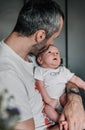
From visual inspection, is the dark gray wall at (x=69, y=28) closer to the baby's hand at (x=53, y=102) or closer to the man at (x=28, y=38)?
the baby's hand at (x=53, y=102)

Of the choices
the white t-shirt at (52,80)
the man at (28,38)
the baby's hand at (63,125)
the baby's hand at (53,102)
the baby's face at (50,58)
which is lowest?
the baby's hand at (53,102)

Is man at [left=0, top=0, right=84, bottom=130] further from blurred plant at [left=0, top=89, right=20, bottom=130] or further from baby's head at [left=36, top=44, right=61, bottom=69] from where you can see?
blurred plant at [left=0, top=89, right=20, bottom=130]

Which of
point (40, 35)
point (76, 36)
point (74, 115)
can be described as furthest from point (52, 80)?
point (76, 36)

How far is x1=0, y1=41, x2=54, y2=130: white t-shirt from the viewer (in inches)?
30.4

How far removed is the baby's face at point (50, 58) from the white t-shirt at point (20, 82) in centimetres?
42

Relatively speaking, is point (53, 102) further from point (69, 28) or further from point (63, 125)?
point (69, 28)

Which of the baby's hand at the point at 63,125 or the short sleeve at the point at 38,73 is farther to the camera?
the short sleeve at the point at 38,73

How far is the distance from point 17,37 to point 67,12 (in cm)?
156

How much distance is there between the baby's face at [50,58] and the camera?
1.48 meters

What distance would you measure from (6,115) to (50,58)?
128cm

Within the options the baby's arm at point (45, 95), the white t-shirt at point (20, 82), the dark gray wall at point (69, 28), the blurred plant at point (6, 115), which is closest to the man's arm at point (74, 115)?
the white t-shirt at point (20, 82)

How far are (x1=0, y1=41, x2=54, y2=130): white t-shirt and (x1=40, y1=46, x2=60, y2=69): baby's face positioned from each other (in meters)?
0.42

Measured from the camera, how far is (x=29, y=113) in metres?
0.82

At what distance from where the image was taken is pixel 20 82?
0.83 metres
